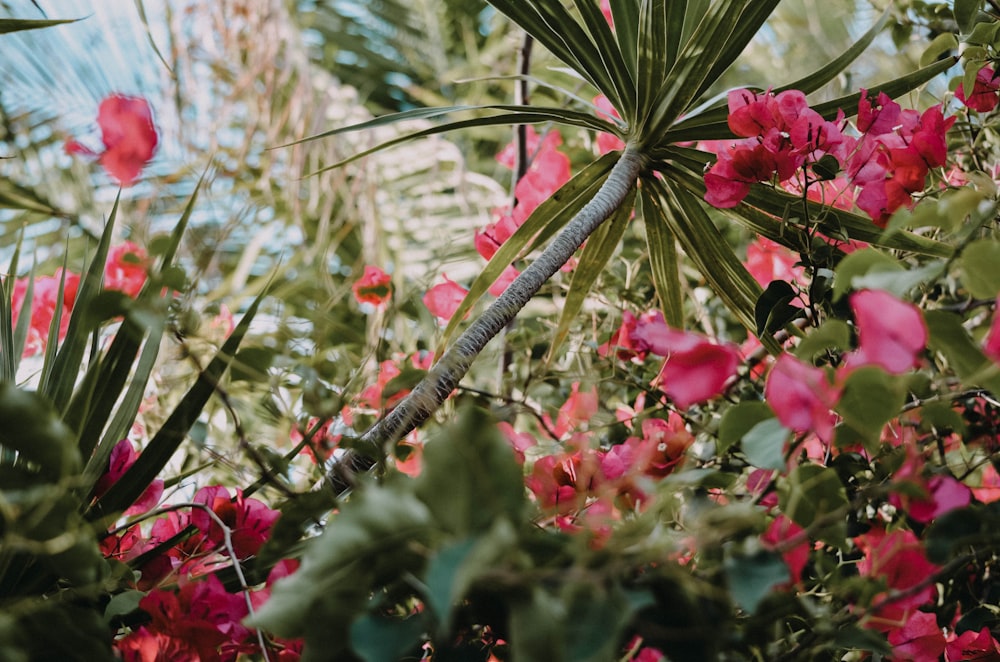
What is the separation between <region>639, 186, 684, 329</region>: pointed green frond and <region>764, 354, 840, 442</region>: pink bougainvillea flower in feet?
1.88

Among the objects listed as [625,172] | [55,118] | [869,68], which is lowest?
[625,172]

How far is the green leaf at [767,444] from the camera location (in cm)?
41

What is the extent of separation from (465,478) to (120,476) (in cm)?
49

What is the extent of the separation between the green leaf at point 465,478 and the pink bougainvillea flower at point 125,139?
63 centimetres

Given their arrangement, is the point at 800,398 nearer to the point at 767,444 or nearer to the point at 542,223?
the point at 767,444

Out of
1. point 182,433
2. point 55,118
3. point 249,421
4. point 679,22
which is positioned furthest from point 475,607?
point 55,118

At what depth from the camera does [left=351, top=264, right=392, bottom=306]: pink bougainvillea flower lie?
914mm

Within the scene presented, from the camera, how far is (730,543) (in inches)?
17.4

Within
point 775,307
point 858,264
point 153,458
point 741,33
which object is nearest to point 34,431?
point 153,458

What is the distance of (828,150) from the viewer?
28.2 inches

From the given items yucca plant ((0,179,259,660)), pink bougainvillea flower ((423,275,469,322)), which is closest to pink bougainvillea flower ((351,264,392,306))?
pink bougainvillea flower ((423,275,469,322))

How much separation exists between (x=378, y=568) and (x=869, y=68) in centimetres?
286

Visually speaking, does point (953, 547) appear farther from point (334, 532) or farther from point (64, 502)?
point (64, 502)

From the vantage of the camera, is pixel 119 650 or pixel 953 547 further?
pixel 119 650
